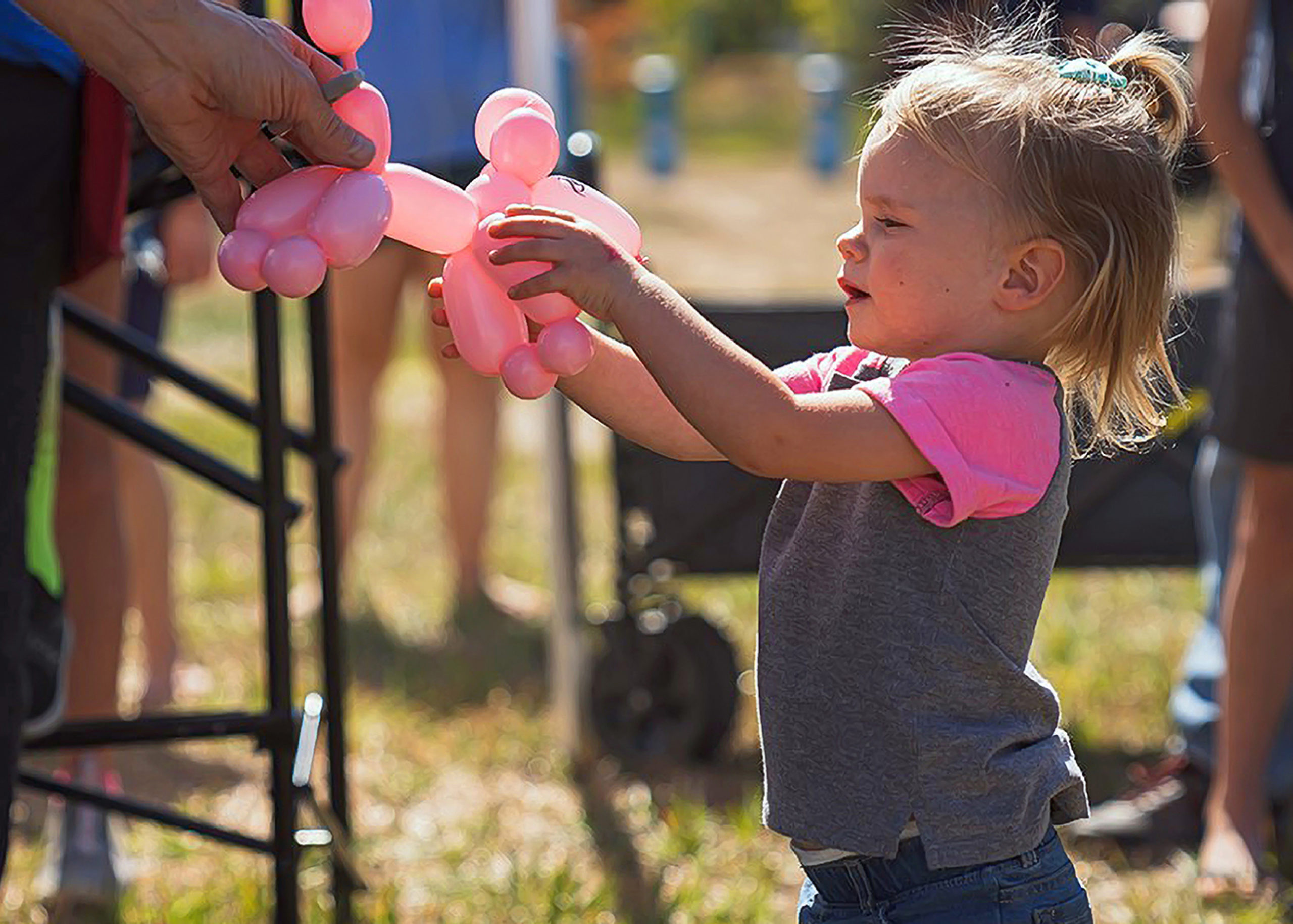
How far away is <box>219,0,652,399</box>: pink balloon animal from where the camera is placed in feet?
5.10

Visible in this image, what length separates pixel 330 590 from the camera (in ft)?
9.16

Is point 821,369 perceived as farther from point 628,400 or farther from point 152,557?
point 152,557

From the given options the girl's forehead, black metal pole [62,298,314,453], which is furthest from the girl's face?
black metal pole [62,298,314,453]

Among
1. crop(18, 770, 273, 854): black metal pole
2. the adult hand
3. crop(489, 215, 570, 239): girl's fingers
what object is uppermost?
the adult hand

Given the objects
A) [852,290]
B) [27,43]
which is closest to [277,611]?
[27,43]

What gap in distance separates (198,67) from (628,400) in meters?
0.49

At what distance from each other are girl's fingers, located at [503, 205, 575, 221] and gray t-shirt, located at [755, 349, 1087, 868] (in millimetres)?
340

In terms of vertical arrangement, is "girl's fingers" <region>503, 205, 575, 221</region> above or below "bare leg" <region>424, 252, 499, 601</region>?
below

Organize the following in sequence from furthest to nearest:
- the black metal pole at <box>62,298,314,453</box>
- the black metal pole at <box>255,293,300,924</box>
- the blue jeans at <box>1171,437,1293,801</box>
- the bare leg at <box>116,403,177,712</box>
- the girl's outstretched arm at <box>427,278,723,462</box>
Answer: the bare leg at <box>116,403,177,712</box> < the blue jeans at <box>1171,437,1293,801</box> < the black metal pole at <box>62,298,314,453</box> < the black metal pole at <box>255,293,300,924</box> < the girl's outstretched arm at <box>427,278,723,462</box>

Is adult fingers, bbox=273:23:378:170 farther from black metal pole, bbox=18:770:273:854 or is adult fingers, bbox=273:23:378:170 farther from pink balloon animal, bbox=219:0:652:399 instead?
black metal pole, bbox=18:770:273:854

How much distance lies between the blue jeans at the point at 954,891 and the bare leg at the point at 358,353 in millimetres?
2687

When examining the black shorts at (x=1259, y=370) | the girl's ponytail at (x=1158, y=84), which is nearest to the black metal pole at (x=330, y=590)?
the girl's ponytail at (x=1158, y=84)

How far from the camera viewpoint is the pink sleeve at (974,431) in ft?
5.11

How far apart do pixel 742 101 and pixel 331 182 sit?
17.8 metres
